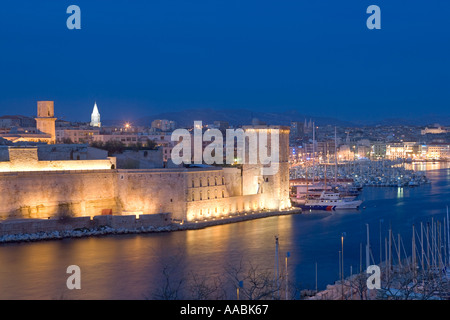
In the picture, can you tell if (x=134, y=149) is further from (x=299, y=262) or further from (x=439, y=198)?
(x=439, y=198)

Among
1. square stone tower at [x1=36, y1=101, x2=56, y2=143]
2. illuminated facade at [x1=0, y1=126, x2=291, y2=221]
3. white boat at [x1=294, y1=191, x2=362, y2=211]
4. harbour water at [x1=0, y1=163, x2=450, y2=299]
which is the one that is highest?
square stone tower at [x1=36, y1=101, x2=56, y2=143]

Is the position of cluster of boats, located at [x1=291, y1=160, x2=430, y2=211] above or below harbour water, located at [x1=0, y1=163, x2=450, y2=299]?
above

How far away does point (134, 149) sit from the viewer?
18.5 meters

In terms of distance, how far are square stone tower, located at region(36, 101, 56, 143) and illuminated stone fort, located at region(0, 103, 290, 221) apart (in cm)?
317

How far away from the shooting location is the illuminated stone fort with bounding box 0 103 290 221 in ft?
47.4

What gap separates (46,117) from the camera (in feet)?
64.8

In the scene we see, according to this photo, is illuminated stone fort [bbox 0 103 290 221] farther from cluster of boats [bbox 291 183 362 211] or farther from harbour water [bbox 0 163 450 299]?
cluster of boats [bbox 291 183 362 211]

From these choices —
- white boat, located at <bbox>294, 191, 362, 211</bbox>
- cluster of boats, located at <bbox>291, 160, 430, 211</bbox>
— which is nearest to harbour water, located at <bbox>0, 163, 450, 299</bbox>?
white boat, located at <bbox>294, 191, 362, 211</bbox>

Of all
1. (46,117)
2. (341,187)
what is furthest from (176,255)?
(341,187)

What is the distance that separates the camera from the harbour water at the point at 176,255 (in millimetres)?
10023

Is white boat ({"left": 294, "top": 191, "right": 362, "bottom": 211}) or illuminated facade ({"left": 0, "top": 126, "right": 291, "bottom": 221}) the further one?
white boat ({"left": 294, "top": 191, "right": 362, "bottom": 211})

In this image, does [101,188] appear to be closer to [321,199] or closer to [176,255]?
[176,255]

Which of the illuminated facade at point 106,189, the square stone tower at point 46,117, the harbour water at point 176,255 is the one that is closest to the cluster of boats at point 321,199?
the harbour water at point 176,255
